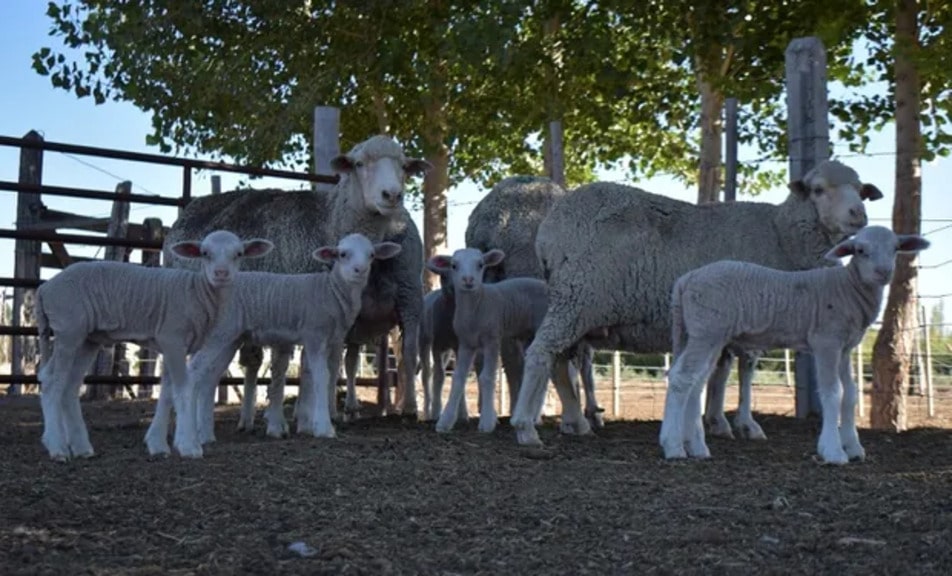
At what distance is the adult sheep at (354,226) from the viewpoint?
34.5 feet

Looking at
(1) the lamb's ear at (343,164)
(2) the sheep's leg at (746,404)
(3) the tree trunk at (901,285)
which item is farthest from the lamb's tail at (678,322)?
(3) the tree trunk at (901,285)

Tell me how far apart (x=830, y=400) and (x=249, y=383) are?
191 inches

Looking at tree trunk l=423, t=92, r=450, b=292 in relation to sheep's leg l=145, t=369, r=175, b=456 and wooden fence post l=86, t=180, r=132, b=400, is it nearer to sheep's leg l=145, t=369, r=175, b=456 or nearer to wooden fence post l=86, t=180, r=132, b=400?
wooden fence post l=86, t=180, r=132, b=400

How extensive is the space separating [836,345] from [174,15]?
11.6 metres

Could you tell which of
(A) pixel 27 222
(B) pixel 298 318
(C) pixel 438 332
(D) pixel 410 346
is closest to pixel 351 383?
(C) pixel 438 332

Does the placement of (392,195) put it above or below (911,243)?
above

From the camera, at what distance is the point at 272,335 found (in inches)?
360

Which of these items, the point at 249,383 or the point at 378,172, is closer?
the point at 378,172

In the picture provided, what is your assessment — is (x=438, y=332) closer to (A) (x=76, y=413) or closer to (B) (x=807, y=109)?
(B) (x=807, y=109)

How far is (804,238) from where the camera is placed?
948 cm

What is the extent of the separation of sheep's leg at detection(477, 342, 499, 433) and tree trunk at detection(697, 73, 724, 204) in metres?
5.97

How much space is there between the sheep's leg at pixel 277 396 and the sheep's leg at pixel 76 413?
5.23ft

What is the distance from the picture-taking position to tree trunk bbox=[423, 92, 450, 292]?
18438 mm

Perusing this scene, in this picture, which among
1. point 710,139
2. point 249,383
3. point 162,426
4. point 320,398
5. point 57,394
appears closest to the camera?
point 57,394
